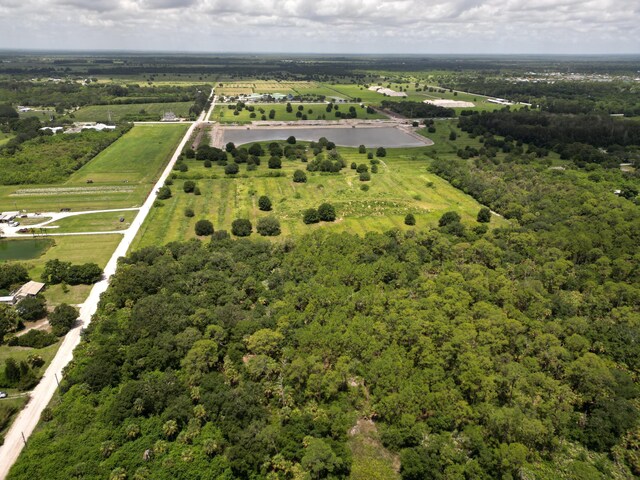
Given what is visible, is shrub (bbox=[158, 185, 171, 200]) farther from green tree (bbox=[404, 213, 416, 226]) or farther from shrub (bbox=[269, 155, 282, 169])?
green tree (bbox=[404, 213, 416, 226])

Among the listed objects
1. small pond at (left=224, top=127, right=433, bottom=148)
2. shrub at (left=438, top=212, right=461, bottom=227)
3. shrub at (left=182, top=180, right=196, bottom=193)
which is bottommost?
shrub at (left=438, top=212, right=461, bottom=227)

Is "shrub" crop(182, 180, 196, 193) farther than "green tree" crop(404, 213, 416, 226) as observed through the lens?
Yes

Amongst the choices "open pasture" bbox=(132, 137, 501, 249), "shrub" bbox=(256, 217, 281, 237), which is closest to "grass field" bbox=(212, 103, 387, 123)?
"open pasture" bbox=(132, 137, 501, 249)

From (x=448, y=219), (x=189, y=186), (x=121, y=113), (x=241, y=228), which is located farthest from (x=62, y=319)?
(x=121, y=113)

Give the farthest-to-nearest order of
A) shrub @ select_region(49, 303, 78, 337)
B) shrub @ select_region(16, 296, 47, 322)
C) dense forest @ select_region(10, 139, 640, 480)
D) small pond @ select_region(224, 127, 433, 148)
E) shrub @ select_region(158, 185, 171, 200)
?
small pond @ select_region(224, 127, 433, 148)
shrub @ select_region(158, 185, 171, 200)
shrub @ select_region(16, 296, 47, 322)
shrub @ select_region(49, 303, 78, 337)
dense forest @ select_region(10, 139, 640, 480)

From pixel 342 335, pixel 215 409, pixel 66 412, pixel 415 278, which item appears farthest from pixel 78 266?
pixel 415 278

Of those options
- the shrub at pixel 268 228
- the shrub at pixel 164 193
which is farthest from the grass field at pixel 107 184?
the shrub at pixel 268 228

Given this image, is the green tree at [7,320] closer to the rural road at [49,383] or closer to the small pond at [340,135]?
the rural road at [49,383]
